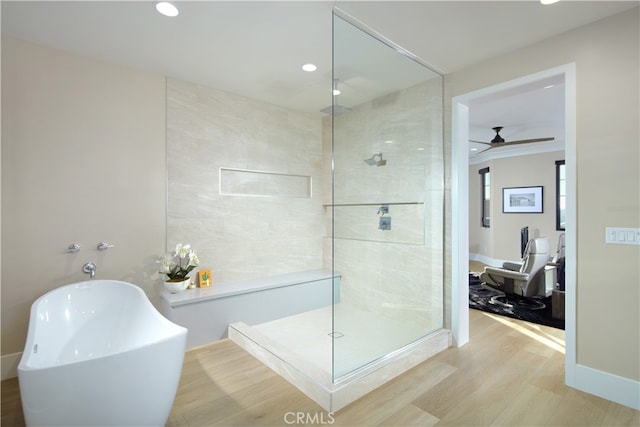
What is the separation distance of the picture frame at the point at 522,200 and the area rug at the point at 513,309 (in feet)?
9.28

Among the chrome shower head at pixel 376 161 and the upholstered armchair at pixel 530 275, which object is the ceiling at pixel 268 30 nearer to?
the chrome shower head at pixel 376 161

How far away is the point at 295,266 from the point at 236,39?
2.68m

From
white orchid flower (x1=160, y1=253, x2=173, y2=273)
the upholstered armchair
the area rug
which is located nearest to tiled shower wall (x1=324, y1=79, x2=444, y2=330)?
the area rug

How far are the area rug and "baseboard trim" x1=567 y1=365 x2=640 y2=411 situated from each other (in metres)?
1.35

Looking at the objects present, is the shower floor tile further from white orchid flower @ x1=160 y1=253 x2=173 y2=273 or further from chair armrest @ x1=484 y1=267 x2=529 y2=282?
chair armrest @ x1=484 y1=267 x2=529 y2=282

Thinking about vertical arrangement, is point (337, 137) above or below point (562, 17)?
below

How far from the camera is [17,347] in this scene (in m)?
2.47

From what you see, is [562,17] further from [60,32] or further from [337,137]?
[60,32]

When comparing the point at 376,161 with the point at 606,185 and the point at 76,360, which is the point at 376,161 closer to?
the point at 606,185

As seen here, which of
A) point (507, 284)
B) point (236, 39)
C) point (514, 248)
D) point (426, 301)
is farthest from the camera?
point (514, 248)

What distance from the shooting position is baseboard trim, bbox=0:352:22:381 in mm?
2400

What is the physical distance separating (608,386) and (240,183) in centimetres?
361

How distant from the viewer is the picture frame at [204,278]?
334cm

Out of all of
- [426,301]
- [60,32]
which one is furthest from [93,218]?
[426,301]
